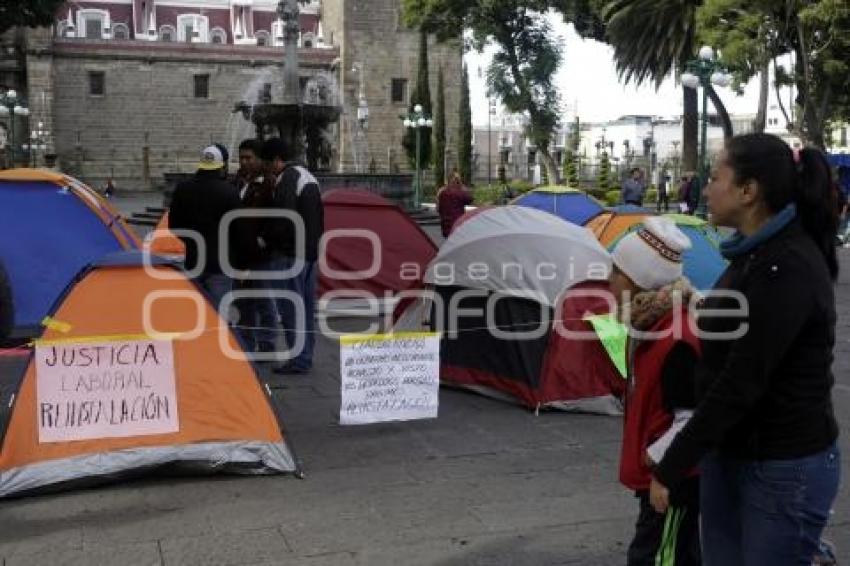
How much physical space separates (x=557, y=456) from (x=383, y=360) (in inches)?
46.8

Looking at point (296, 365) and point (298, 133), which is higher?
point (298, 133)

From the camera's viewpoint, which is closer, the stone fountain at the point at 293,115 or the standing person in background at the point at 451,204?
the standing person in background at the point at 451,204

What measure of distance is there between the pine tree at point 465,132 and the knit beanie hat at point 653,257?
159 feet

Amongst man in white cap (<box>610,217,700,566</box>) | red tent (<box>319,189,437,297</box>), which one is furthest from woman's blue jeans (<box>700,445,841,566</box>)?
red tent (<box>319,189,437,297</box>)

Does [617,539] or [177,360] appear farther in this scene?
[177,360]

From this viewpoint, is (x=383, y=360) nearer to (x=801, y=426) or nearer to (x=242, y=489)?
(x=242, y=489)

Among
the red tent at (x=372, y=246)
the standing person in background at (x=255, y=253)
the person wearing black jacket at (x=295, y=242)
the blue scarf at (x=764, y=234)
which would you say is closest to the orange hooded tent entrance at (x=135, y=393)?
the standing person in background at (x=255, y=253)

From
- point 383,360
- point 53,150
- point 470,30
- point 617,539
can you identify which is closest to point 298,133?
point 470,30

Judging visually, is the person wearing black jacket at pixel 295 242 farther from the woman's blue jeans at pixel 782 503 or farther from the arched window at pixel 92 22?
the arched window at pixel 92 22

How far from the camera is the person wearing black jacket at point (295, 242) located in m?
7.44

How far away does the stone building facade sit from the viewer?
52438 mm

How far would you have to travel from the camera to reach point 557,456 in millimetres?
5637

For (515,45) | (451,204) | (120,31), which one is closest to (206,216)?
(451,204)

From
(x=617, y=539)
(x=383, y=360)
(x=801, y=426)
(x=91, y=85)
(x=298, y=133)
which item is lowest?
(x=617, y=539)
